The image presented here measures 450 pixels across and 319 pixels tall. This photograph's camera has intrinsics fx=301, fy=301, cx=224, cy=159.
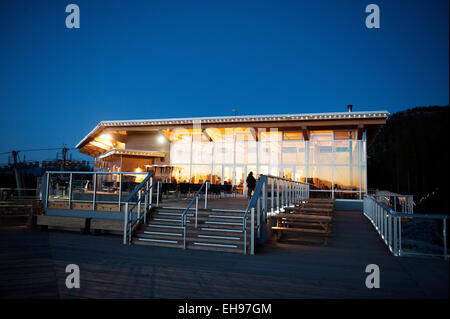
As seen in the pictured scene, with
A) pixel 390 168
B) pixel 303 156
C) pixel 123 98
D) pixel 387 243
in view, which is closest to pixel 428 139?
pixel 390 168

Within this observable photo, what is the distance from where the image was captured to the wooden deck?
384 cm

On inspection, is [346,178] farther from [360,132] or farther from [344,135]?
[360,132]

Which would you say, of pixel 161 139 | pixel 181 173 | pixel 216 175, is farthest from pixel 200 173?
pixel 161 139

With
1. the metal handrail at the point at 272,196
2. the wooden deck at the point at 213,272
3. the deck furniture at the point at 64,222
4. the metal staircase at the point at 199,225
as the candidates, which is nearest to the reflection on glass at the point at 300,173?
the metal handrail at the point at 272,196

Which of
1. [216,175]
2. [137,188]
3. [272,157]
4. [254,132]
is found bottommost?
[137,188]

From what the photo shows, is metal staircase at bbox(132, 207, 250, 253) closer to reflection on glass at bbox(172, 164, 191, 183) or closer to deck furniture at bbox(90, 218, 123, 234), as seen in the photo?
deck furniture at bbox(90, 218, 123, 234)

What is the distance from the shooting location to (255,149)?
17.6 m

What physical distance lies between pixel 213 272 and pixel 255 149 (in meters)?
13.1

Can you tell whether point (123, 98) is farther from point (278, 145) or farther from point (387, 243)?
point (387, 243)

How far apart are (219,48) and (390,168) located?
88244 millimetres

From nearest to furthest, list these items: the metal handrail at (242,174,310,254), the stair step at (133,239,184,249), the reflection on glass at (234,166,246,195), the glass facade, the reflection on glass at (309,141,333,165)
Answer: the metal handrail at (242,174,310,254) → the stair step at (133,239,184,249) → the glass facade → the reflection on glass at (309,141,333,165) → the reflection on glass at (234,166,246,195)

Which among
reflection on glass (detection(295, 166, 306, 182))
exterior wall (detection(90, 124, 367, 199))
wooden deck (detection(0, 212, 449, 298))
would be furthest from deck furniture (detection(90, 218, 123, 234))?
reflection on glass (detection(295, 166, 306, 182))

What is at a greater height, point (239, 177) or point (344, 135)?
point (344, 135)
